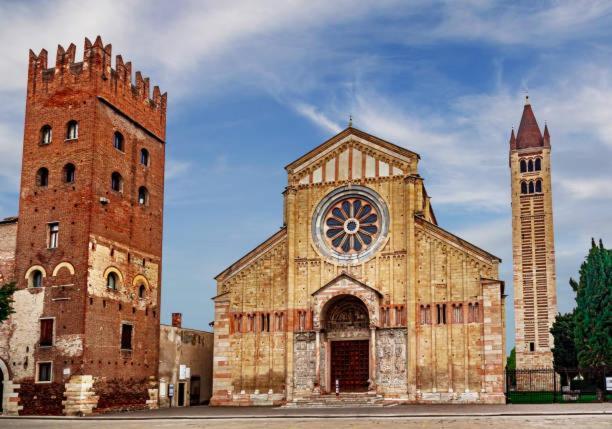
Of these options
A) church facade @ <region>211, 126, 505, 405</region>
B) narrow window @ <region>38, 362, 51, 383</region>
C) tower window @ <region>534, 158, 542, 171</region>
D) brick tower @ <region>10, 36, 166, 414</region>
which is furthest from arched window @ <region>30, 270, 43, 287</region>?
tower window @ <region>534, 158, 542, 171</region>

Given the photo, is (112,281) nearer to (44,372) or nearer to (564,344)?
(44,372)

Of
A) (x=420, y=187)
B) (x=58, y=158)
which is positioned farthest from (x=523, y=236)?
(x=58, y=158)

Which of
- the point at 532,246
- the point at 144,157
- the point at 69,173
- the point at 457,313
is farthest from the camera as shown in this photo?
the point at 532,246

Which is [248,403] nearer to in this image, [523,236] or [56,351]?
[56,351]

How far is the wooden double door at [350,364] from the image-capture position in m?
38.6

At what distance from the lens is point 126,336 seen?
38.9 m

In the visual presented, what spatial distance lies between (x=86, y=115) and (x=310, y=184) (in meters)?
12.3

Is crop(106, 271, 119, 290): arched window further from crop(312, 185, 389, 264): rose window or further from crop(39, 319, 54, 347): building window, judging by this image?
crop(312, 185, 389, 264): rose window

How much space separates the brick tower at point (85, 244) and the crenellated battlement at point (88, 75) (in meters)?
0.05

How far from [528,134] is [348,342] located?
53.8 metres

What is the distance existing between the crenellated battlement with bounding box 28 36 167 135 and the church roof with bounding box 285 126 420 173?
30.8 feet

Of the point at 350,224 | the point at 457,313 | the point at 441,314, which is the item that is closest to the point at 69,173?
the point at 350,224

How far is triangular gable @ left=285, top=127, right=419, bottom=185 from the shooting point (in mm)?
40125

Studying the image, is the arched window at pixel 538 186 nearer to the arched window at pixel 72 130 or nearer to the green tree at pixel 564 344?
the green tree at pixel 564 344
